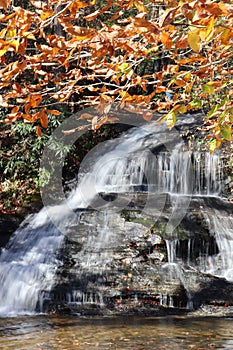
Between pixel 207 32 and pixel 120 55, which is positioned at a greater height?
pixel 120 55

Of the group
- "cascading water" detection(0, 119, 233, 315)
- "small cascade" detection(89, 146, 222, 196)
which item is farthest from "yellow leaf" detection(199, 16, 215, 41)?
"small cascade" detection(89, 146, 222, 196)

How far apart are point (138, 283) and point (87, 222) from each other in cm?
198

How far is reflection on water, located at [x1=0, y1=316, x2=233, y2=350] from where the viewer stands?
4.82 meters

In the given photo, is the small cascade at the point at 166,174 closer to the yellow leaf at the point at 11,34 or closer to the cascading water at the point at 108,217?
the cascading water at the point at 108,217

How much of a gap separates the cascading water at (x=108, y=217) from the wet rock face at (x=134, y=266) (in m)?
0.03

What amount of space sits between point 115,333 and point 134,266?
98.4 inches

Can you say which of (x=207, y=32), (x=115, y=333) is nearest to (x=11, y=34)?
(x=207, y=32)

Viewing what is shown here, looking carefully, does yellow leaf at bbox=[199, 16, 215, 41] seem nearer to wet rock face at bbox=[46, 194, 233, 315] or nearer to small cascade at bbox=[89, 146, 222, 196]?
wet rock face at bbox=[46, 194, 233, 315]

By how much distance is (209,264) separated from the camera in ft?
26.9

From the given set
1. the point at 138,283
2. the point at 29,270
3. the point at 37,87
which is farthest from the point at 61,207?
the point at 37,87

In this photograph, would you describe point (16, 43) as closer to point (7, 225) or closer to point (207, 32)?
point (207, 32)

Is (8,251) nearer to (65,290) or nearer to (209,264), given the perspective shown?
(65,290)

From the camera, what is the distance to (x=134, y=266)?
7.89 metres

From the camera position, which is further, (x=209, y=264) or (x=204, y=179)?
(x=204, y=179)
